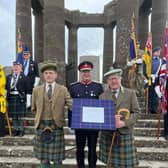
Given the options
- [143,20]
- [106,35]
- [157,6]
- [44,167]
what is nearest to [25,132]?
[44,167]

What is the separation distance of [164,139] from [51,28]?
6418 millimetres

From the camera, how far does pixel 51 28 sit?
1020 centimetres

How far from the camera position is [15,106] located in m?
5.93

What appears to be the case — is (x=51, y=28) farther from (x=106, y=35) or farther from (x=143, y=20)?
(x=106, y=35)

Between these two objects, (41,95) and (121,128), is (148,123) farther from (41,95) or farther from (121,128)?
(41,95)

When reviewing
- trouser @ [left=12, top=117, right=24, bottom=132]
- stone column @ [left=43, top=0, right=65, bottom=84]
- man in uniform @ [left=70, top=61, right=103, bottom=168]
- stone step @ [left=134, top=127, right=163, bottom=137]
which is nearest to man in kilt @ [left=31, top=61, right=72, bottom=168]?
man in uniform @ [left=70, top=61, right=103, bottom=168]

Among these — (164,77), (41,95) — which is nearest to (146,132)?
(164,77)

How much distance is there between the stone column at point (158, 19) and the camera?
496 inches

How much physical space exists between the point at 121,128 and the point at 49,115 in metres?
1.00

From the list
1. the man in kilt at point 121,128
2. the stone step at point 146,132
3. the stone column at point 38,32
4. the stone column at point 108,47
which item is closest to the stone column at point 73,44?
the stone column at point 108,47

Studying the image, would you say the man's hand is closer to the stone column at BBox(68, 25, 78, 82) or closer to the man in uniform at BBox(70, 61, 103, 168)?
the man in uniform at BBox(70, 61, 103, 168)

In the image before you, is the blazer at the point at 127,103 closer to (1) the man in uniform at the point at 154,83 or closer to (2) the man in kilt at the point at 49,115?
(2) the man in kilt at the point at 49,115

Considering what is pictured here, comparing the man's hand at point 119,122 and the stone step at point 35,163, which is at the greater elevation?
the man's hand at point 119,122

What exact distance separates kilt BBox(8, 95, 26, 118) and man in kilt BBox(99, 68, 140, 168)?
295 centimetres
